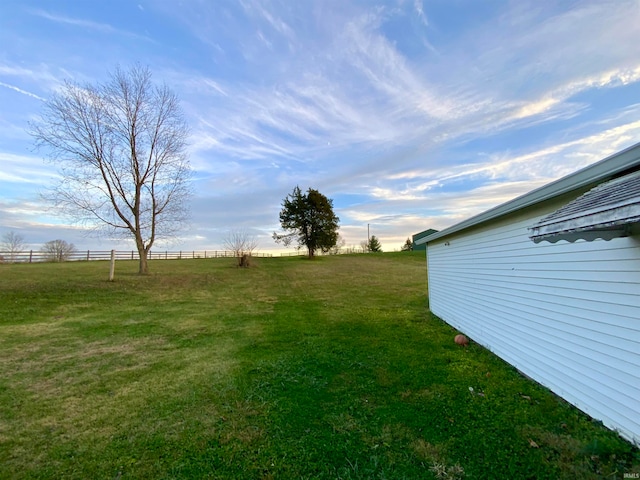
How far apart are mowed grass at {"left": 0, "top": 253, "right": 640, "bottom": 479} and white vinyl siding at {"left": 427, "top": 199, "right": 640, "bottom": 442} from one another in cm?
28

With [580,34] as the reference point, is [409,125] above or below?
above

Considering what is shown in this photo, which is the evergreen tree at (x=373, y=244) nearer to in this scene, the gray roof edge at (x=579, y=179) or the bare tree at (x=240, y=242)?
the bare tree at (x=240, y=242)

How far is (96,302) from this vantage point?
960cm

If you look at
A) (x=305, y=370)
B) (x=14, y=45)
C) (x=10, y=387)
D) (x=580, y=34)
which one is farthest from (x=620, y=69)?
(x=14, y=45)

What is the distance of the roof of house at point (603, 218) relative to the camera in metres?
1.73

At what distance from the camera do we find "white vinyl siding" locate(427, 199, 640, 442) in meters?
2.55

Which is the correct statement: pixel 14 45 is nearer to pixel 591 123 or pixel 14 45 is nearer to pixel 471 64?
pixel 471 64

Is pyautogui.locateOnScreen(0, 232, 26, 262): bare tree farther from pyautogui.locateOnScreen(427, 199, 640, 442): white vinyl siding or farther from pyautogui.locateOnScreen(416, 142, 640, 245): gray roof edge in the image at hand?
pyautogui.locateOnScreen(416, 142, 640, 245): gray roof edge

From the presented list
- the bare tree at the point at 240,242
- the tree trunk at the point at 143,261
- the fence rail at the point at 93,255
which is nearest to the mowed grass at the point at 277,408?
the tree trunk at the point at 143,261

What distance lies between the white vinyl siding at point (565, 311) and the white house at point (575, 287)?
0.01 metres

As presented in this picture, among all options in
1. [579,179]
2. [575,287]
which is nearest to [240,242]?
[575,287]

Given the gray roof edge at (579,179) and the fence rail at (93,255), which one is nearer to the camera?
the gray roof edge at (579,179)

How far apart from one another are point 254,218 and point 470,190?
1967cm

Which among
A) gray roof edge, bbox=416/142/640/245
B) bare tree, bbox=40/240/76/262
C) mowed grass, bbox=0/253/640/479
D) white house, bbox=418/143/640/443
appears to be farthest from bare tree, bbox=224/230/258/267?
gray roof edge, bbox=416/142/640/245
